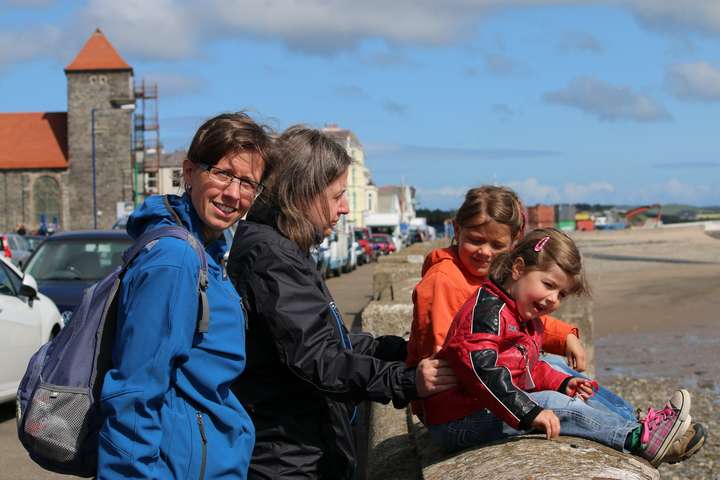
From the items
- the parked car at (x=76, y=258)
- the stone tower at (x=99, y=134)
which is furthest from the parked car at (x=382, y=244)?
the parked car at (x=76, y=258)

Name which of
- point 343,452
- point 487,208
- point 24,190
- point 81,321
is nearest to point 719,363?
point 487,208

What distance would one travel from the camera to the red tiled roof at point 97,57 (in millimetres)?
96188

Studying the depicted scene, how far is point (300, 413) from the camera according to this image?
304cm

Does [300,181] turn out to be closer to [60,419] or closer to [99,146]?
[60,419]

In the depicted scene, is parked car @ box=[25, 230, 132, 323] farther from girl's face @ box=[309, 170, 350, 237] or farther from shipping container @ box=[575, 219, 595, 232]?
shipping container @ box=[575, 219, 595, 232]

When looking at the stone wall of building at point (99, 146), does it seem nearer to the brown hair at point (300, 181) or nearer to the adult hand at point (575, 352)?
the adult hand at point (575, 352)

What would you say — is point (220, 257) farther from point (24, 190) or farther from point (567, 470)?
point (24, 190)

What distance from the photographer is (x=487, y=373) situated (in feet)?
9.82

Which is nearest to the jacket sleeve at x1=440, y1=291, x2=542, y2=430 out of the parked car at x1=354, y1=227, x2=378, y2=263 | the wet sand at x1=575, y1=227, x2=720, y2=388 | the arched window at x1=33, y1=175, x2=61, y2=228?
the wet sand at x1=575, y1=227, x2=720, y2=388

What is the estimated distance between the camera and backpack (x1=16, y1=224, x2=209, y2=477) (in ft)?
8.06

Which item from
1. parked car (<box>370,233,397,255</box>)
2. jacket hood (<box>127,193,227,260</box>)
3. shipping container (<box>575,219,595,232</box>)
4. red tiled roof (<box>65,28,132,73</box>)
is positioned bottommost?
shipping container (<box>575,219,595,232</box>)

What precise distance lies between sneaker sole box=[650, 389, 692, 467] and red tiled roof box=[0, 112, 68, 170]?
97.6m

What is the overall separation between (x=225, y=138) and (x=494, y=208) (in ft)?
4.38

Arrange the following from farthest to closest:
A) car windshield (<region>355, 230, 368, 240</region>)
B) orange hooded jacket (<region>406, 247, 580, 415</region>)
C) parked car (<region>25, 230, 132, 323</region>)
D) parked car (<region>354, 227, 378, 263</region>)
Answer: car windshield (<region>355, 230, 368, 240</region>) → parked car (<region>354, 227, 378, 263</region>) → parked car (<region>25, 230, 132, 323</region>) → orange hooded jacket (<region>406, 247, 580, 415</region>)
